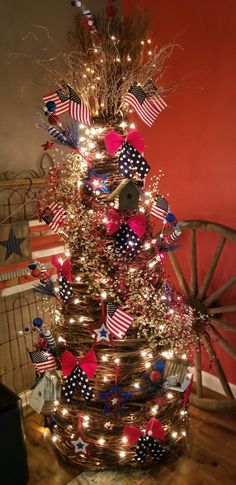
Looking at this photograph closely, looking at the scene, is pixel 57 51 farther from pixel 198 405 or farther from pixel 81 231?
pixel 198 405

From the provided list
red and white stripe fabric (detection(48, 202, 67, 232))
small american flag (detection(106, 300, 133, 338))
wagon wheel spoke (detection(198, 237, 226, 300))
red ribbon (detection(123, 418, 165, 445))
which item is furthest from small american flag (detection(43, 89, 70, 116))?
red ribbon (detection(123, 418, 165, 445))

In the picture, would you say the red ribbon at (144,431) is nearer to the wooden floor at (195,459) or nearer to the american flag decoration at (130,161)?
the wooden floor at (195,459)

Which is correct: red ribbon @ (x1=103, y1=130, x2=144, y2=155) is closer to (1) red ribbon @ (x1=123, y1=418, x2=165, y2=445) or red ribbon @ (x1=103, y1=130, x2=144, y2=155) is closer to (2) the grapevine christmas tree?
(2) the grapevine christmas tree

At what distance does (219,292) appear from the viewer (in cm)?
205

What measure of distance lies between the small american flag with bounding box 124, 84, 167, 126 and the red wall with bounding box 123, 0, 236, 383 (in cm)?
63

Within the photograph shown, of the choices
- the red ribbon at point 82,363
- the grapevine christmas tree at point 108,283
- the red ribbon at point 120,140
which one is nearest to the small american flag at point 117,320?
the grapevine christmas tree at point 108,283

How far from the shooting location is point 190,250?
2305 millimetres

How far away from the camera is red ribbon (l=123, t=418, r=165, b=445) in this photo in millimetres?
1605

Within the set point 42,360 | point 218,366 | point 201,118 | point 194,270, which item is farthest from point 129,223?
point 218,366

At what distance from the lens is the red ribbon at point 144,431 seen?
161 centimetres

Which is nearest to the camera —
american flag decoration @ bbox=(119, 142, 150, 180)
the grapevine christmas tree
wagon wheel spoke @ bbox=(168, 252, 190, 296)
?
american flag decoration @ bbox=(119, 142, 150, 180)

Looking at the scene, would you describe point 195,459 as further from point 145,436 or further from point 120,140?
point 120,140

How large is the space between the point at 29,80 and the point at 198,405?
6.79ft

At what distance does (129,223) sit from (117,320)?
0.38m
